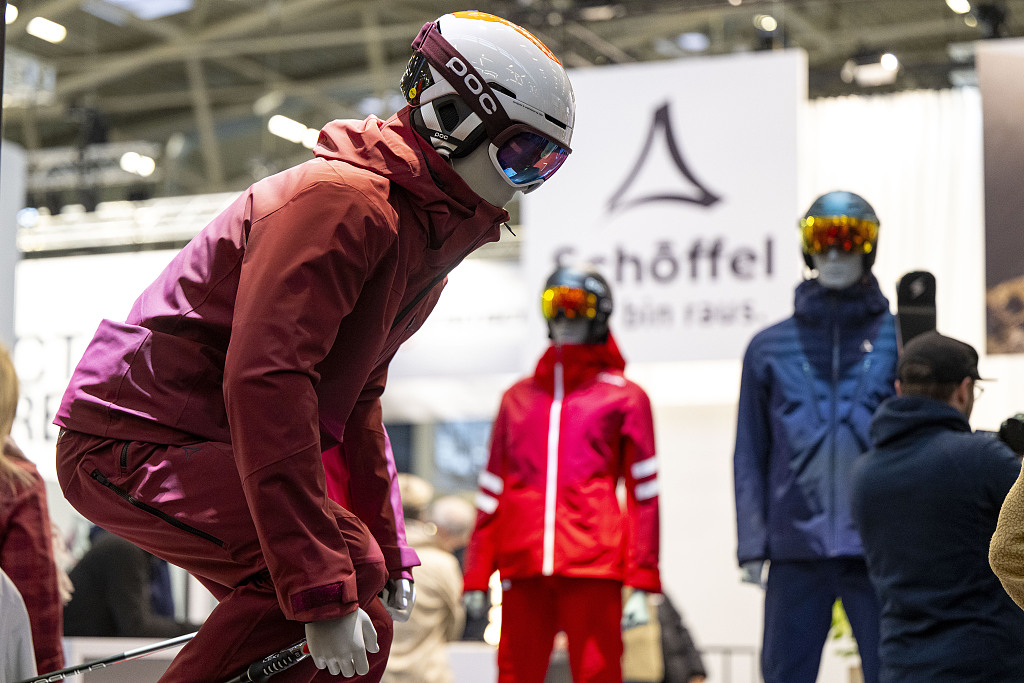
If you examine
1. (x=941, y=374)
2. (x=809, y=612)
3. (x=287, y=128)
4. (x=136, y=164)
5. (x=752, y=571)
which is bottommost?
(x=809, y=612)

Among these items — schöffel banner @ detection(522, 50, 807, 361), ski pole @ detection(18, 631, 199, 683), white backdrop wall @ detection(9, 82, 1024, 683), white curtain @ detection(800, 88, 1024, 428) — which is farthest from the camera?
schöffel banner @ detection(522, 50, 807, 361)

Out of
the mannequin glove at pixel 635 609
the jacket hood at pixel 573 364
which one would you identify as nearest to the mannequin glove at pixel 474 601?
the mannequin glove at pixel 635 609

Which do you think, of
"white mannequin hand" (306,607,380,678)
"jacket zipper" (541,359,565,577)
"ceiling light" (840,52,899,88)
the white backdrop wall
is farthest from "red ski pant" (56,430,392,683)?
"ceiling light" (840,52,899,88)

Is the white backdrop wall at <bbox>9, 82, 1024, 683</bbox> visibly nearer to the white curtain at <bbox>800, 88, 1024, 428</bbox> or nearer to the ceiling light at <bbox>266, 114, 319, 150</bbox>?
the white curtain at <bbox>800, 88, 1024, 428</bbox>

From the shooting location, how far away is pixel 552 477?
4.16 meters

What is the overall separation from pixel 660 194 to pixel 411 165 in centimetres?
450

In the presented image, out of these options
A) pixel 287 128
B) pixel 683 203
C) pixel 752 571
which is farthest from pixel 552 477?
pixel 287 128

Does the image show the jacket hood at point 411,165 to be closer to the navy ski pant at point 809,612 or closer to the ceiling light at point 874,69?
the navy ski pant at point 809,612

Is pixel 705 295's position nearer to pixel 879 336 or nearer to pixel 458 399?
pixel 879 336

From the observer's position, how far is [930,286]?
402 centimetres

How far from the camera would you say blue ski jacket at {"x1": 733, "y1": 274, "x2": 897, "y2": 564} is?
149 inches

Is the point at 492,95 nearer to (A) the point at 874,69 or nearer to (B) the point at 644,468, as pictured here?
(B) the point at 644,468

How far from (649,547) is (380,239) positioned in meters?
2.40

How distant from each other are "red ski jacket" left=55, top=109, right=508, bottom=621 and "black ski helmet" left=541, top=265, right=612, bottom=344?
7.19 ft
